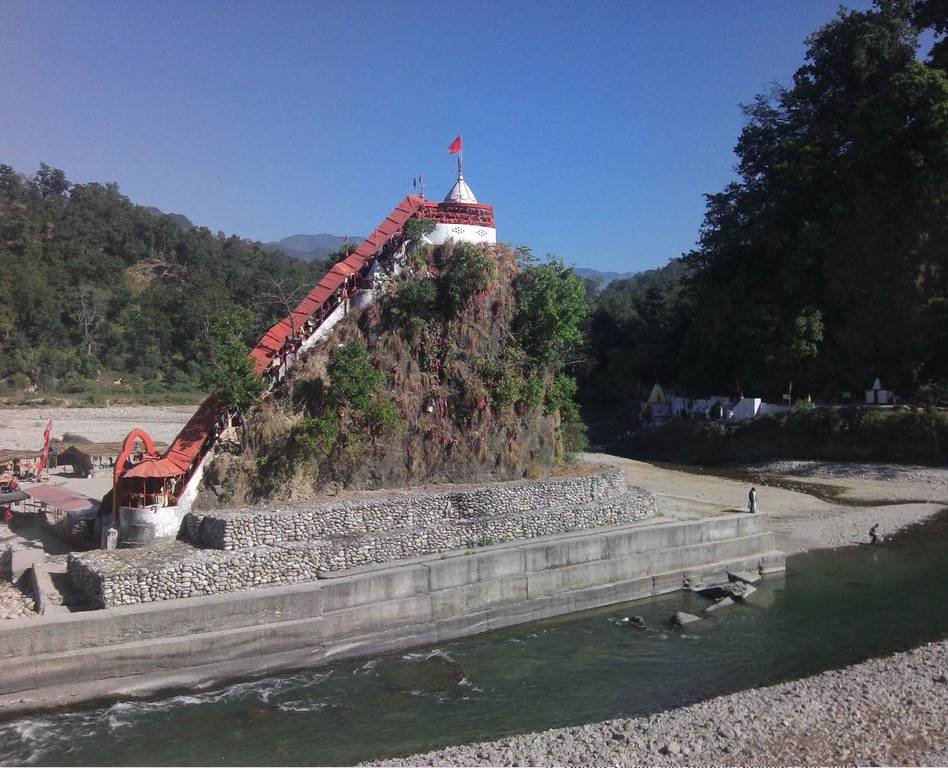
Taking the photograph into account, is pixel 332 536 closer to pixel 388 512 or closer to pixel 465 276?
pixel 388 512

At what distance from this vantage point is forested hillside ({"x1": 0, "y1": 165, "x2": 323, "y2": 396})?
53906 mm

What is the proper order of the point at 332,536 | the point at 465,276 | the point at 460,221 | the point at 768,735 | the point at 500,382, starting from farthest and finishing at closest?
1. the point at 460,221
2. the point at 465,276
3. the point at 500,382
4. the point at 332,536
5. the point at 768,735

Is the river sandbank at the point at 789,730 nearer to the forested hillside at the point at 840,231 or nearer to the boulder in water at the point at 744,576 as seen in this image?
the boulder in water at the point at 744,576

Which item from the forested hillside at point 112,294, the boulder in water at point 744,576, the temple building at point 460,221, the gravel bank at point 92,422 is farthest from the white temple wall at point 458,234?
the forested hillside at point 112,294

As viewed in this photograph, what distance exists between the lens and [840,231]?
4622cm

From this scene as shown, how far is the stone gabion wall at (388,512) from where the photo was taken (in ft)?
51.8

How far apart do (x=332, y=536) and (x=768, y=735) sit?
31.7 ft

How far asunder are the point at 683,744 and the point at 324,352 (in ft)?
43.1

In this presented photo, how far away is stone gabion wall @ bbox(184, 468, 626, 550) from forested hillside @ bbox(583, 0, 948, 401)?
98.0 ft

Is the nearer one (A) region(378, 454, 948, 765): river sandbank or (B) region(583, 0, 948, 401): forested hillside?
(A) region(378, 454, 948, 765): river sandbank

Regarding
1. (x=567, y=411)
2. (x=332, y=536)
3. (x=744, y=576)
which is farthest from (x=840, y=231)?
(x=332, y=536)

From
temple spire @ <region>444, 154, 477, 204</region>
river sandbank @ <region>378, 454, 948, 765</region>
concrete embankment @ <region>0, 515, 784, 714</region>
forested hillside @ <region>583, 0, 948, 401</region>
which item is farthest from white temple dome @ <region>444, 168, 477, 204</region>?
forested hillside @ <region>583, 0, 948, 401</region>

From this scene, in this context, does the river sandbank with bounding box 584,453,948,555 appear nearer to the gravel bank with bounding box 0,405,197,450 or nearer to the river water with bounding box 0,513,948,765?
the river water with bounding box 0,513,948,765

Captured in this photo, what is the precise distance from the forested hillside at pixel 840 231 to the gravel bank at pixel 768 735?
34.8m
